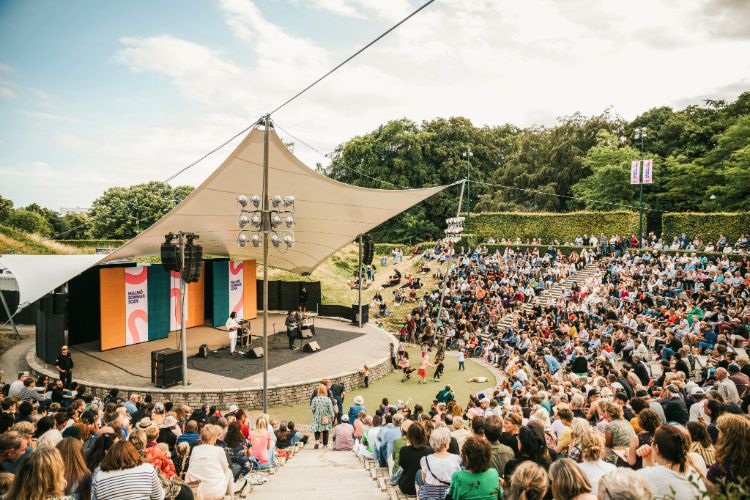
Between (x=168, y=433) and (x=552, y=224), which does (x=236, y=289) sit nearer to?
(x=168, y=433)

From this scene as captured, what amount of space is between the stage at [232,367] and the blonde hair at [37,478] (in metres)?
7.01

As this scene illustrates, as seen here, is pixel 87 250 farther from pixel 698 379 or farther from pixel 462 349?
pixel 698 379

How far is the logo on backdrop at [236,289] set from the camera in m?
15.7

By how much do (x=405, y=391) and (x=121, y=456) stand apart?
8742 mm

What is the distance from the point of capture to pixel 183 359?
8.86m

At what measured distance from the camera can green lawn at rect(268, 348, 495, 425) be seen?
8953mm

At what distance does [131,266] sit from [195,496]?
11294mm

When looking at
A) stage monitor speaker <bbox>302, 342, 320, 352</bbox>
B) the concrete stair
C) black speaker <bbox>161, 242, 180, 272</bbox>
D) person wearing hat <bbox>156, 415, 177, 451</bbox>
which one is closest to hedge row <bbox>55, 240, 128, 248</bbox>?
stage monitor speaker <bbox>302, 342, 320, 352</bbox>

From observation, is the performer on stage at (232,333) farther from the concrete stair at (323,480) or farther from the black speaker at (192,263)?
the concrete stair at (323,480)

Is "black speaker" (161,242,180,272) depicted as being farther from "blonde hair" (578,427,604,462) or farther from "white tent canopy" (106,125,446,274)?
"blonde hair" (578,427,604,462)

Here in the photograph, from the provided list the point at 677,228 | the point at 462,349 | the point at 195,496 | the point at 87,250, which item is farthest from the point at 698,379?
the point at 87,250

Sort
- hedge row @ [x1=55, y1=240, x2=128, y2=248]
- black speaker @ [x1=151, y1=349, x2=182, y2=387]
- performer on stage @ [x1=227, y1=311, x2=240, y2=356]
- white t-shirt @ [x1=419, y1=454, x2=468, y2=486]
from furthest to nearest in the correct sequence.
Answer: hedge row @ [x1=55, y1=240, x2=128, y2=248] → performer on stage @ [x1=227, y1=311, x2=240, y2=356] → black speaker @ [x1=151, y1=349, x2=182, y2=387] → white t-shirt @ [x1=419, y1=454, x2=468, y2=486]

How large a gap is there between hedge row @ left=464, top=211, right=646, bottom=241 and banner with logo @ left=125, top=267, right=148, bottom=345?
20.4 metres

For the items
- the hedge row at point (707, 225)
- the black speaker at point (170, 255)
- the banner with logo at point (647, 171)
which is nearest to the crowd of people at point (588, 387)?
the banner with logo at point (647, 171)
